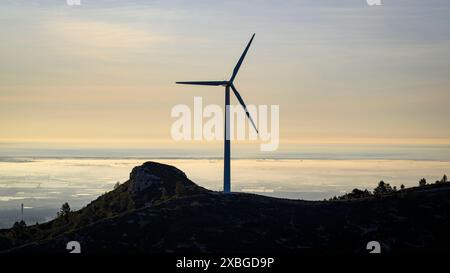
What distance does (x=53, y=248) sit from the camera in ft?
620

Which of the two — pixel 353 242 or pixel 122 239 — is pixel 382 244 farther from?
pixel 122 239
